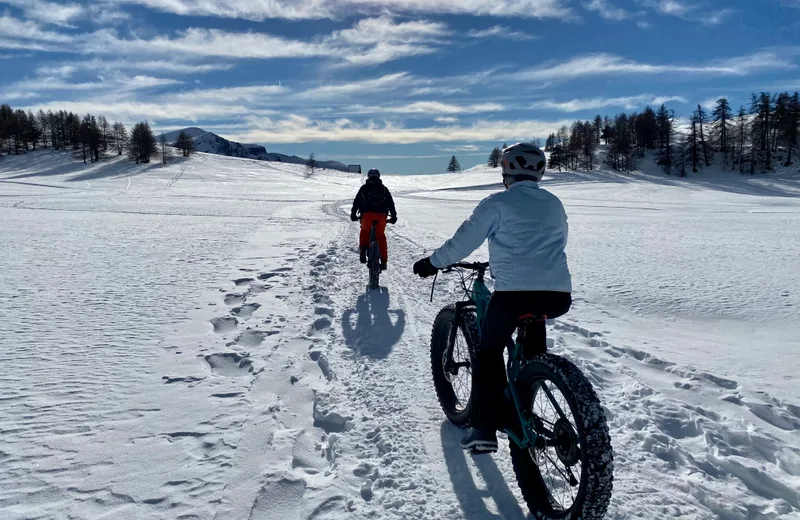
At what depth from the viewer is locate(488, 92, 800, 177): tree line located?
7206 centimetres

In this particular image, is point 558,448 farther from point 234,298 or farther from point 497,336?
point 234,298

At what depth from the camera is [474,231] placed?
308 cm

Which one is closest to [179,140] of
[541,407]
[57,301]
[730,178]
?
[730,178]

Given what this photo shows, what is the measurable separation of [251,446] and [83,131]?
108631 millimetres

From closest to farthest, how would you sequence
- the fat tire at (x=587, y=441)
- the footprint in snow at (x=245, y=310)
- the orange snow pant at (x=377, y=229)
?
the fat tire at (x=587, y=441) < the footprint in snow at (x=245, y=310) < the orange snow pant at (x=377, y=229)

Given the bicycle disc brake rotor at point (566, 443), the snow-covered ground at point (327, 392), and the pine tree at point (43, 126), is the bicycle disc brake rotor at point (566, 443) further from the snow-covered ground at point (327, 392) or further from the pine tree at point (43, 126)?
the pine tree at point (43, 126)

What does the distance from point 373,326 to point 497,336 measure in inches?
148

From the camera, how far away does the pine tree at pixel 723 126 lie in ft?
249

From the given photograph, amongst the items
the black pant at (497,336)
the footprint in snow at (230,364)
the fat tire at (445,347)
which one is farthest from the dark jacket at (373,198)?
the black pant at (497,336)

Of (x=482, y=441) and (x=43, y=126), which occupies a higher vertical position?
(x=43, y=126)

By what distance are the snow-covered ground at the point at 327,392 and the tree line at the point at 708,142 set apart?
248 feet

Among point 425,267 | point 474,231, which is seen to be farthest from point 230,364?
point 474,231

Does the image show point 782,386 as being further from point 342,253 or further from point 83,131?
point 83,131

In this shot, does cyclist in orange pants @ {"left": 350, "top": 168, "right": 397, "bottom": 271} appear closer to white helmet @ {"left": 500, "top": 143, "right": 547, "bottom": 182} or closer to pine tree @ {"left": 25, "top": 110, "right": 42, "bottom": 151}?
white helmet @ {"left": 500, "top": 143, "right": 547, "bottom": 182}
